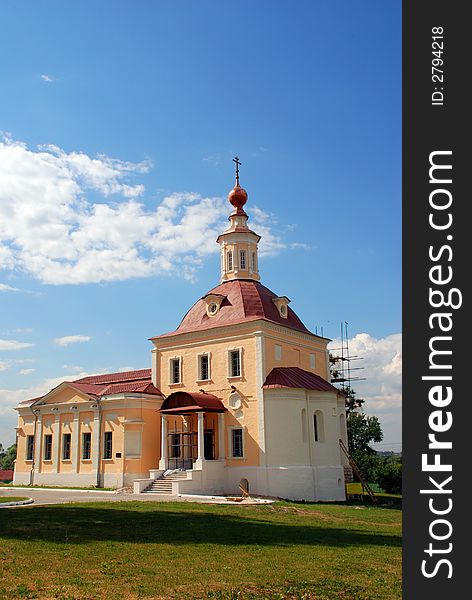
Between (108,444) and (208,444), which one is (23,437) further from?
(208,444)

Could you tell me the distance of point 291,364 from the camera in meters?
35.9

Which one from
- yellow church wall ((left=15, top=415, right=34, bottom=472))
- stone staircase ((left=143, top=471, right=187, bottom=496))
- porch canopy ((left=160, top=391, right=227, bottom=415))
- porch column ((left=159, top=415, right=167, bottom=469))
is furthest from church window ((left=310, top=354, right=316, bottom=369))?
yellow church wall ((left=15, top=415, right=34, bottom=472))

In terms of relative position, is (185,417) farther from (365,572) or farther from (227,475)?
(365,572)

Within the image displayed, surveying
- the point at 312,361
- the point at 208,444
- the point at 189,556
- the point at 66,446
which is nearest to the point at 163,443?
the point at 208,444

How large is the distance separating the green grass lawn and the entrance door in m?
13.4

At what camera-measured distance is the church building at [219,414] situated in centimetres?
3203

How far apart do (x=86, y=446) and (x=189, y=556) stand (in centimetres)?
2561

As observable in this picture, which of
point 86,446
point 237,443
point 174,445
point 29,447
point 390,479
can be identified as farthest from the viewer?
point 390,479

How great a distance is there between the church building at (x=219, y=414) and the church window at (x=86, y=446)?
61 millimetres

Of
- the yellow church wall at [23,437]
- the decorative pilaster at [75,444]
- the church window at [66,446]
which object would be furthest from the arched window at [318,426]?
the yellow church wall at [23,437]

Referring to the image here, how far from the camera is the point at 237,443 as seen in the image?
33406 mm

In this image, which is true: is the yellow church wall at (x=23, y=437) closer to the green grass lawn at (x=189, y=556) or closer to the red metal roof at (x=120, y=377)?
the red metal roof at (x=120, y=377)

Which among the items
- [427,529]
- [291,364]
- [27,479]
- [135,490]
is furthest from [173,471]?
[427,529]

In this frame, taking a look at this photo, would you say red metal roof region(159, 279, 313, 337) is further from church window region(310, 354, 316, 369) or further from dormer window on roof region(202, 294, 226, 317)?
church window region(310, 354, 316, 369)
